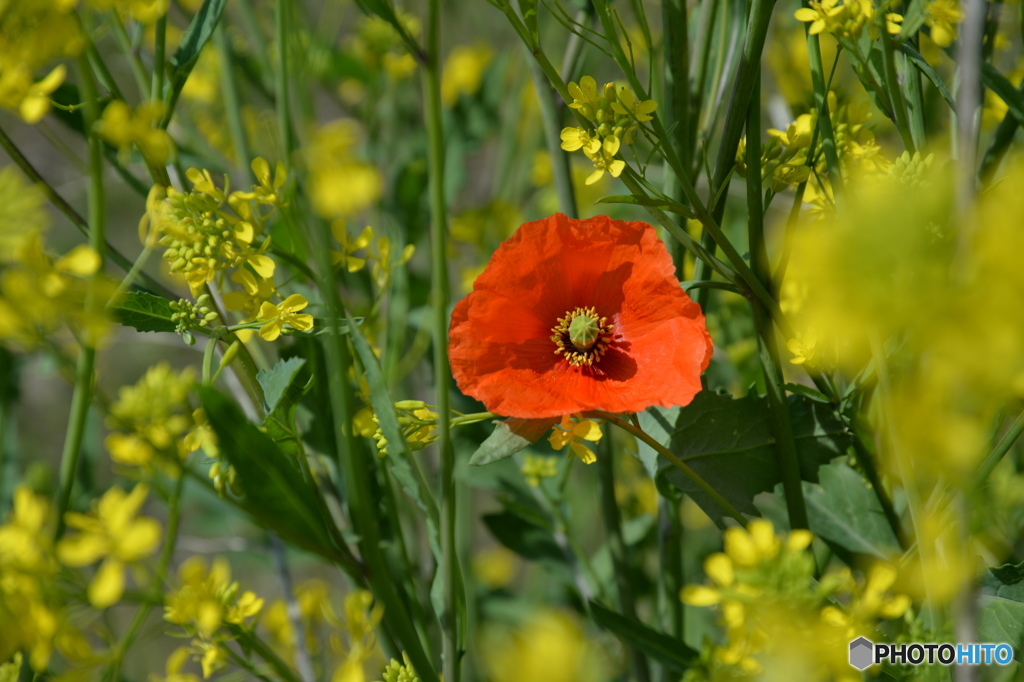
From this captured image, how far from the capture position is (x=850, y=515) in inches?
20.5

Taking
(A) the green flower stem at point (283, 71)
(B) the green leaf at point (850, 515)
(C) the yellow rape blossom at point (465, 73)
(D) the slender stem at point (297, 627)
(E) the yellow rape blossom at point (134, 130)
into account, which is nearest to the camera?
(E) the yellow rape blossom at point (134, 130)

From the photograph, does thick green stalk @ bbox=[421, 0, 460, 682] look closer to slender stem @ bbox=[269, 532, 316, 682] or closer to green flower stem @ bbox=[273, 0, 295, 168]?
green flower stem @ bbox=[273, 0, 295, 168]

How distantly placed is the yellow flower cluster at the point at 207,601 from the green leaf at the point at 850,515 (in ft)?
1.23

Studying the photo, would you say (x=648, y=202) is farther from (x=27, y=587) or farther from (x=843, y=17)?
(x=27, y=587)

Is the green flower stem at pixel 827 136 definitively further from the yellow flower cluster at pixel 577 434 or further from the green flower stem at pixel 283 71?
the green flower stem at pixel 283 71

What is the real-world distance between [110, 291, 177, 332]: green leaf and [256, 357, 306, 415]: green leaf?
0.06m

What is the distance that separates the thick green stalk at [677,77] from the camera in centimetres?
→ 45

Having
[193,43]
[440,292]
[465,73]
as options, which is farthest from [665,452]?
[465,73]

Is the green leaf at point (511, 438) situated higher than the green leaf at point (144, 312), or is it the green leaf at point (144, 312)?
the green leaf at point (144, 312)

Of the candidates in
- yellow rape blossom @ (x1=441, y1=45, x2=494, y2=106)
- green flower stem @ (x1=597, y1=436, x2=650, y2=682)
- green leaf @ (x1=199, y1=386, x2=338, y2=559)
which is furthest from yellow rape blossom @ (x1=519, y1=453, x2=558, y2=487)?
yellow rape blossom @ (x1=441, y1=45, x2=494, y2=106)

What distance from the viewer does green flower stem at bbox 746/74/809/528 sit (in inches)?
16.4

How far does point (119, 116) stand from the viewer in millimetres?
267

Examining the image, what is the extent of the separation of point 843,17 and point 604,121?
159mm

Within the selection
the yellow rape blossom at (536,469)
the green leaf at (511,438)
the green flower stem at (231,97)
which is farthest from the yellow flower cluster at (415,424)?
the green flower stem at (231,97)
